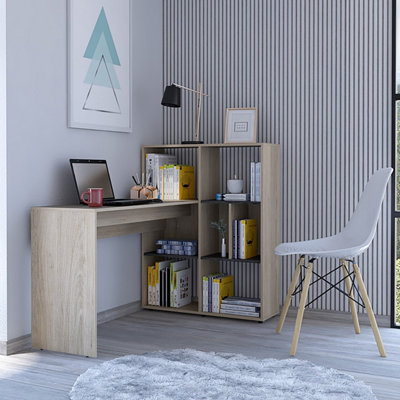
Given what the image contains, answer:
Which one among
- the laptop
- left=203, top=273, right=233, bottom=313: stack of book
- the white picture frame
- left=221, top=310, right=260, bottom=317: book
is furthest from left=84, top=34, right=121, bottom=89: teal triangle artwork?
left=221, top=310, right=260, bottom=317: book

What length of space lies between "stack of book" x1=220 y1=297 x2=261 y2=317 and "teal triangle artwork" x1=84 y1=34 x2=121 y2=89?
1628 millimetres

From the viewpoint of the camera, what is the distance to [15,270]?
3240 mm

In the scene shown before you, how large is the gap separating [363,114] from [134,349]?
2062mm

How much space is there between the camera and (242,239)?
395cm

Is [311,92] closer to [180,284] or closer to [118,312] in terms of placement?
[180,284]

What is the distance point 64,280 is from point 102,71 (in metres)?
1.43

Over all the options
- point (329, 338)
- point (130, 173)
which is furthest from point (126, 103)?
point (329, 338)

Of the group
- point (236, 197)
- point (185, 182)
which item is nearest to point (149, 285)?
point (185, 182)

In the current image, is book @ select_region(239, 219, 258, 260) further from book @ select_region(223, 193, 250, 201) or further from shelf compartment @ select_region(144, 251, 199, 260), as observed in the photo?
shelf compartment @ select_region(144, 251, 199, 260)

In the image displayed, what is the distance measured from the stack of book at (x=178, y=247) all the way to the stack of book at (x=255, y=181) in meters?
0.58

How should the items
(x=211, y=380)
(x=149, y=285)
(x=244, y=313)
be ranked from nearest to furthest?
(x=211, y=380) → (x=244, y=313) → (x=149, y=285)

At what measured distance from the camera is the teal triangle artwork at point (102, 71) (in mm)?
3762

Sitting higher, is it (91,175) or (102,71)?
(102,71)

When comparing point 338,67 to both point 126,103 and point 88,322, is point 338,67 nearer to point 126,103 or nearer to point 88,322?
point 126,103
